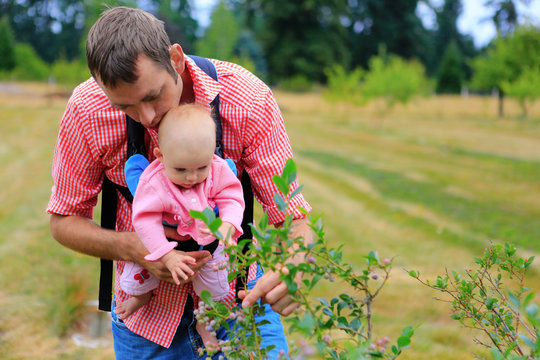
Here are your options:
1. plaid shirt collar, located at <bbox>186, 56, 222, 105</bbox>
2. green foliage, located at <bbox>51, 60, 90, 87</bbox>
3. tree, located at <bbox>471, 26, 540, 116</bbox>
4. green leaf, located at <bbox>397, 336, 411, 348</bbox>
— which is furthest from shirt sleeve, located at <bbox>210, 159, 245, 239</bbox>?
green foliage, located at <bbox>51, 60, 90, 87</bbox>

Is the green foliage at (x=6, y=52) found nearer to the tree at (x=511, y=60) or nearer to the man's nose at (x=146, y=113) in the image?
the tree at (x=511, y=60)

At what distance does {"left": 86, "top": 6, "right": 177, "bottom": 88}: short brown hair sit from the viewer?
5.39 ft

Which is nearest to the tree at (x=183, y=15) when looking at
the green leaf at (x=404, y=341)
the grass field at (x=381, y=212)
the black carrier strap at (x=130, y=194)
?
the grass field at (x=381, y=212)

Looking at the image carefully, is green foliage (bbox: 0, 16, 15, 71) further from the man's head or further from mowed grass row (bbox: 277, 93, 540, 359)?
the man's head

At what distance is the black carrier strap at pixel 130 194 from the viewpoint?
1.91m

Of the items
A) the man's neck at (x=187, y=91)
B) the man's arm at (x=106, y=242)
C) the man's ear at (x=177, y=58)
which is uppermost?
Answer: the man's ear at (x=177, y=58)

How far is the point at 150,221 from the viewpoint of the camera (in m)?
1.80

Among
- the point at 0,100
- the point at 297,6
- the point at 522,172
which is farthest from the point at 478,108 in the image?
the point at 0,100

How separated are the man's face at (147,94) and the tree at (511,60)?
22314mm

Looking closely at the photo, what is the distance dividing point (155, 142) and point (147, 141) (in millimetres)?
43

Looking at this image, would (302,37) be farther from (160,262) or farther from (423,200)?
(160,262)

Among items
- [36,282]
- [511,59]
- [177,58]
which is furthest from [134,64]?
[511,59]

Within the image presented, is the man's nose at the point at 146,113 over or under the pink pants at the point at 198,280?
over

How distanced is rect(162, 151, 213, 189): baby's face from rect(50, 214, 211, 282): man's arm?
0.62 feet
